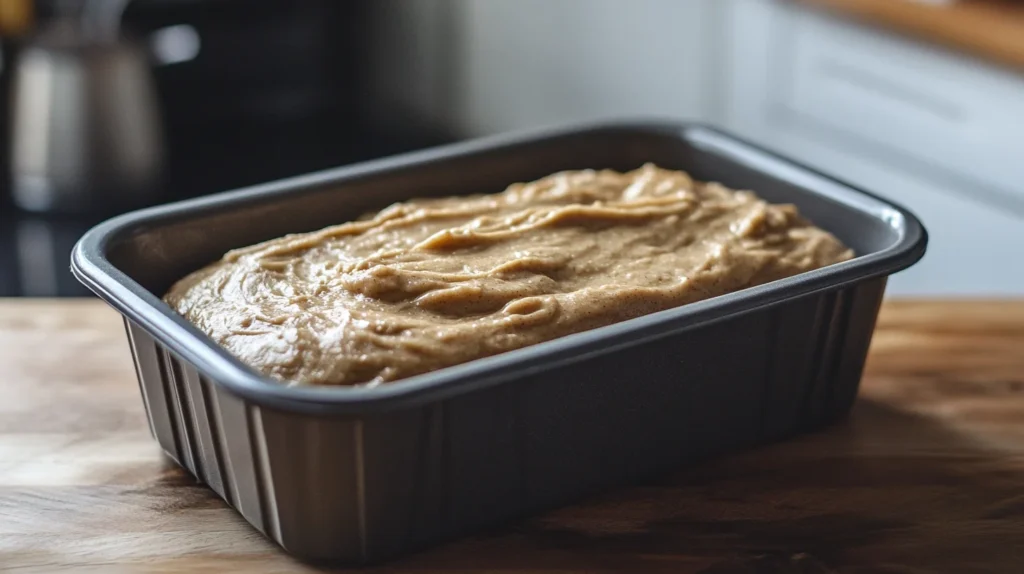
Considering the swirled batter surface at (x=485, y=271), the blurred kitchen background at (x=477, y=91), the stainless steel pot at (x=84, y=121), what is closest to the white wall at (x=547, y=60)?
the blurred kitchen background at (x=477, y=91)

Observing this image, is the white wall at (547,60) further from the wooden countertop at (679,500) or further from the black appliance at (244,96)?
the wooden countertop at (679,500)

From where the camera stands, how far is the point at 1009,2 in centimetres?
229

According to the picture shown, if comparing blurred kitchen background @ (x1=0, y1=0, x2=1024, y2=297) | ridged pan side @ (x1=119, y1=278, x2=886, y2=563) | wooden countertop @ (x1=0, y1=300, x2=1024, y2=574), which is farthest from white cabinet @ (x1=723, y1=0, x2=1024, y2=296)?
ridged pan side @ (x1=119, y1=278, x2=886, y2=563)

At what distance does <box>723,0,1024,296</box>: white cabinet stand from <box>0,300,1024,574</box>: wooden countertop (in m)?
0.80

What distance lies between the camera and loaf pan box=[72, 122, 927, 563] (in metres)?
1.05

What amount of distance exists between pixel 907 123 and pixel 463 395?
164 centimetres

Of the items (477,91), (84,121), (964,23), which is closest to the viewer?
(964,23)

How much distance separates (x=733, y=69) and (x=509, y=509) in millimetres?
1909

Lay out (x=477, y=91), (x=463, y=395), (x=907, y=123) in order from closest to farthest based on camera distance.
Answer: (x=463, y=395), (x=907, y=123), (x=477, y=91)

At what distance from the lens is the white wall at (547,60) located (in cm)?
302

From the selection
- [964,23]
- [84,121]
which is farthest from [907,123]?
[84,121]

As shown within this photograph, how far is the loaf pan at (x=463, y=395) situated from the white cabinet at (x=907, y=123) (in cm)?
85

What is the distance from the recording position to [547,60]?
3.45 meters

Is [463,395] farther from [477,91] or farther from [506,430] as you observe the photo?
[477,91]
